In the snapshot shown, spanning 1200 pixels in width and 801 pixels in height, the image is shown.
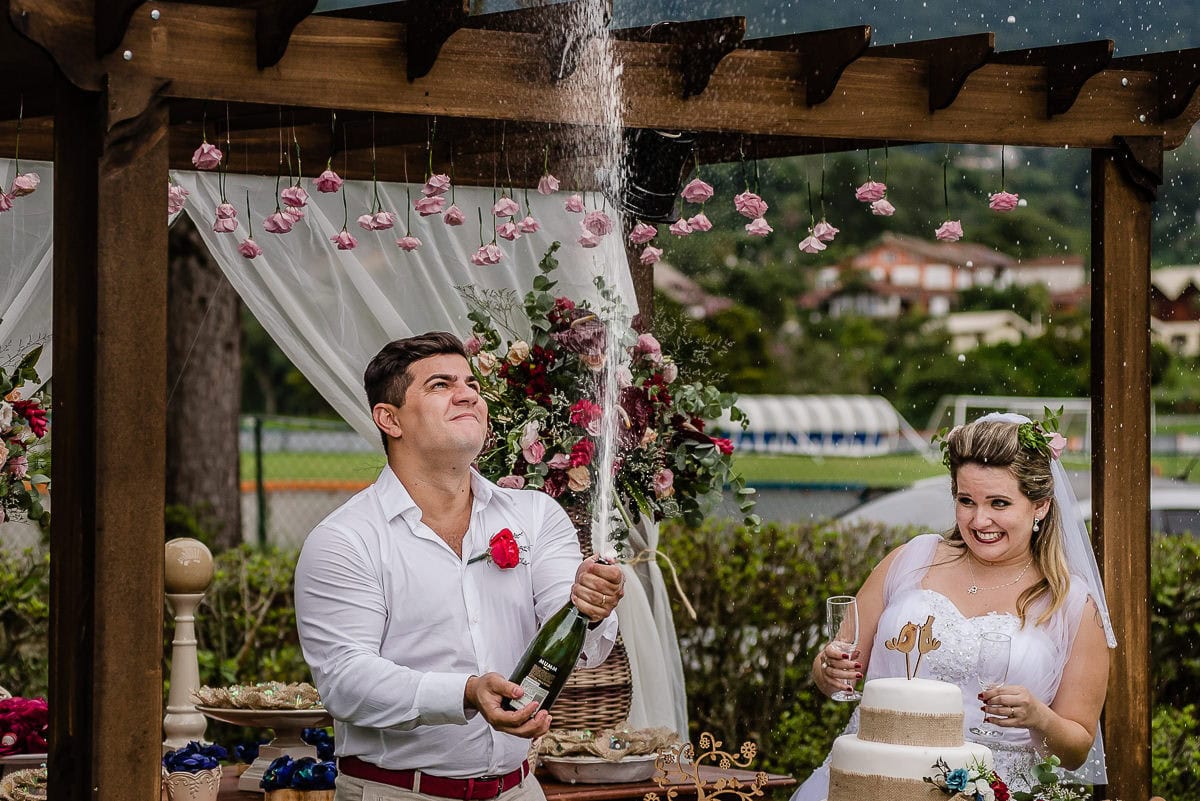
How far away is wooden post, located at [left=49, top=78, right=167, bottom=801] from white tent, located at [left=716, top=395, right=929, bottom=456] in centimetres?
2844

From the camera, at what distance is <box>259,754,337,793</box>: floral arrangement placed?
4621mm

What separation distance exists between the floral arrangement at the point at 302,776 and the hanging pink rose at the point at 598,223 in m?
1.89

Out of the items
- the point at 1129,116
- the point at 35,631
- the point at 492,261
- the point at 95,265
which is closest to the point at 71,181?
the point at 95,265

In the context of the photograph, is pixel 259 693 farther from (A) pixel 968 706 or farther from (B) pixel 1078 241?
(B) pixel 1078 241

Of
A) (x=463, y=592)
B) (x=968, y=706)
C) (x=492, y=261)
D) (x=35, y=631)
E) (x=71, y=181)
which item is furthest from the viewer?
(x=35, y=631)

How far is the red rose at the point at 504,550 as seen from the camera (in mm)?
3740

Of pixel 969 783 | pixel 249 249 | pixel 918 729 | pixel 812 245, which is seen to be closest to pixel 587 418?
pixel 812 245

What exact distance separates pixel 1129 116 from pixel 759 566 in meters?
3.24

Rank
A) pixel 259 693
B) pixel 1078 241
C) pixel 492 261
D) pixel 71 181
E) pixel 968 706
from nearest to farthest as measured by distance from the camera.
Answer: pixel 71 181 < pixel 968 706 < pixel 259 693 < pixel 492 261 < pixel 1078 241

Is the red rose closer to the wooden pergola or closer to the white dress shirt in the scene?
the white dress shirt

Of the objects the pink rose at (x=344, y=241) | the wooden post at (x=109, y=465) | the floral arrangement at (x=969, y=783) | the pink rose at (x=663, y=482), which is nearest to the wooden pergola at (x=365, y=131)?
the wooden post at (x=109, y=465)

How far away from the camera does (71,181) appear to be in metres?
4.04

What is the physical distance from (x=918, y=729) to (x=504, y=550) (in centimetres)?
96

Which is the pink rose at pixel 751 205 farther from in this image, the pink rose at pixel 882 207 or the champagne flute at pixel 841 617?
the champagne flute at pixel 841 617
